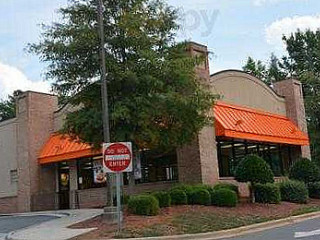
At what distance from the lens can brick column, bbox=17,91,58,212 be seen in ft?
106

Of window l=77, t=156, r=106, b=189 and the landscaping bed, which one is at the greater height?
window l=77, t=156, r=106, b=189

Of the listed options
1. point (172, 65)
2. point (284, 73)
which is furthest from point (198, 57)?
point (284, 73)

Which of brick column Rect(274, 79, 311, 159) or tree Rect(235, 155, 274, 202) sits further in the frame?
brick column Rect(274, 79, 311, 159)

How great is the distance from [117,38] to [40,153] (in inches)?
510

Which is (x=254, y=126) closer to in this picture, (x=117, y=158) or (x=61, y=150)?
(x=61, y=150)

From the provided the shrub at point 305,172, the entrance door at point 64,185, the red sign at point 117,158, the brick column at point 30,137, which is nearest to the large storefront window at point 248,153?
the shrub at point 305,172

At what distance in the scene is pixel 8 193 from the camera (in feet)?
114

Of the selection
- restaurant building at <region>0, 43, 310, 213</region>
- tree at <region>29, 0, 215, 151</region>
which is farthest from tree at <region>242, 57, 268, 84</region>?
tree at <region>29, 0, 215, 151</region>

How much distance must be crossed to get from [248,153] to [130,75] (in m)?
11.9

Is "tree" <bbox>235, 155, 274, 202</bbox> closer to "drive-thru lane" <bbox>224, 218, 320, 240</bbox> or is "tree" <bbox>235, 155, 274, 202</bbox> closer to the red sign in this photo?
"drive-thru lane" <bbox>224, 218, 320, 240</bbox>

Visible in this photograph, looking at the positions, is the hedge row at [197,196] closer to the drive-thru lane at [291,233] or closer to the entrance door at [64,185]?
the drive-thru lane at [291,233]

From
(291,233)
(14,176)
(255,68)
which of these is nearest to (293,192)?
(291,233)

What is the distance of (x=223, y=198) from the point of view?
22.0 metres

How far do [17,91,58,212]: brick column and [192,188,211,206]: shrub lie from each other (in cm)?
1319
